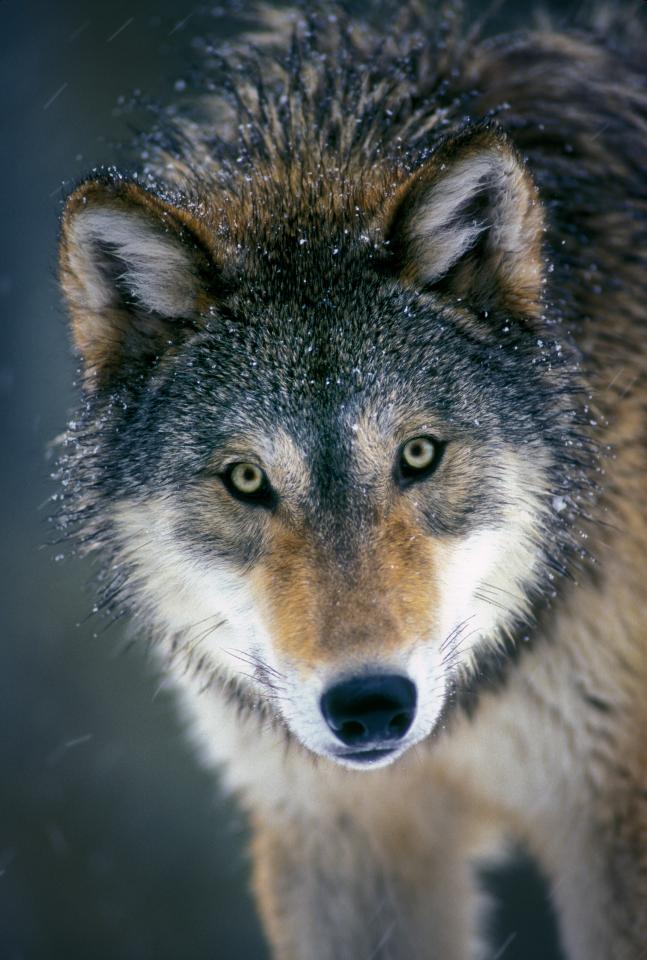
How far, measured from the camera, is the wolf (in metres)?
2.72

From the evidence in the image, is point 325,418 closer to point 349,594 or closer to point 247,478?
point 247,478

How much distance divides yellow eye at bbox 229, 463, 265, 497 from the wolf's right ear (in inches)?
16.9

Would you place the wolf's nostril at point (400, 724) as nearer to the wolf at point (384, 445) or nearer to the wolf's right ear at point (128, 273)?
the wolf at point (384, 445)

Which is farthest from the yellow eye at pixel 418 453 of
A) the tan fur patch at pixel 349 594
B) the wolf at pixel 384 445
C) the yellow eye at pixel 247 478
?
the yellow eye at pixel 247 478

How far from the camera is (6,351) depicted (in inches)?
276

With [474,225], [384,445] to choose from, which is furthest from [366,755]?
[474,225]

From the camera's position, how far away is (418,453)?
279 centimetres

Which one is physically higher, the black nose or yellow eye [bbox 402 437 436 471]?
yellow eye [bbox 402 437 436 471]

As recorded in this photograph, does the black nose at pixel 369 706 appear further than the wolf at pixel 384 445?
No

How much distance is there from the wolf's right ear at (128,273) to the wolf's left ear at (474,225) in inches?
21.4

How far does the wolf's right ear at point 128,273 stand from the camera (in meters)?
2.78

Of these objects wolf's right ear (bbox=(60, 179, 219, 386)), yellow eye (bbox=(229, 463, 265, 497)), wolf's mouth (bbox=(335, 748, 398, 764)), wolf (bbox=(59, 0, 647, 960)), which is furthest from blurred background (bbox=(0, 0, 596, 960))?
wolf's mouth (bbox=(335, 748, 398, 764))

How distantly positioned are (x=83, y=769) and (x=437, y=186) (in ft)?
16.9

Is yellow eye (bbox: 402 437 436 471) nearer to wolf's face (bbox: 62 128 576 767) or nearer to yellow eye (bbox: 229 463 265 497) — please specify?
wolf's face (bbox: 62 128 576 767)
